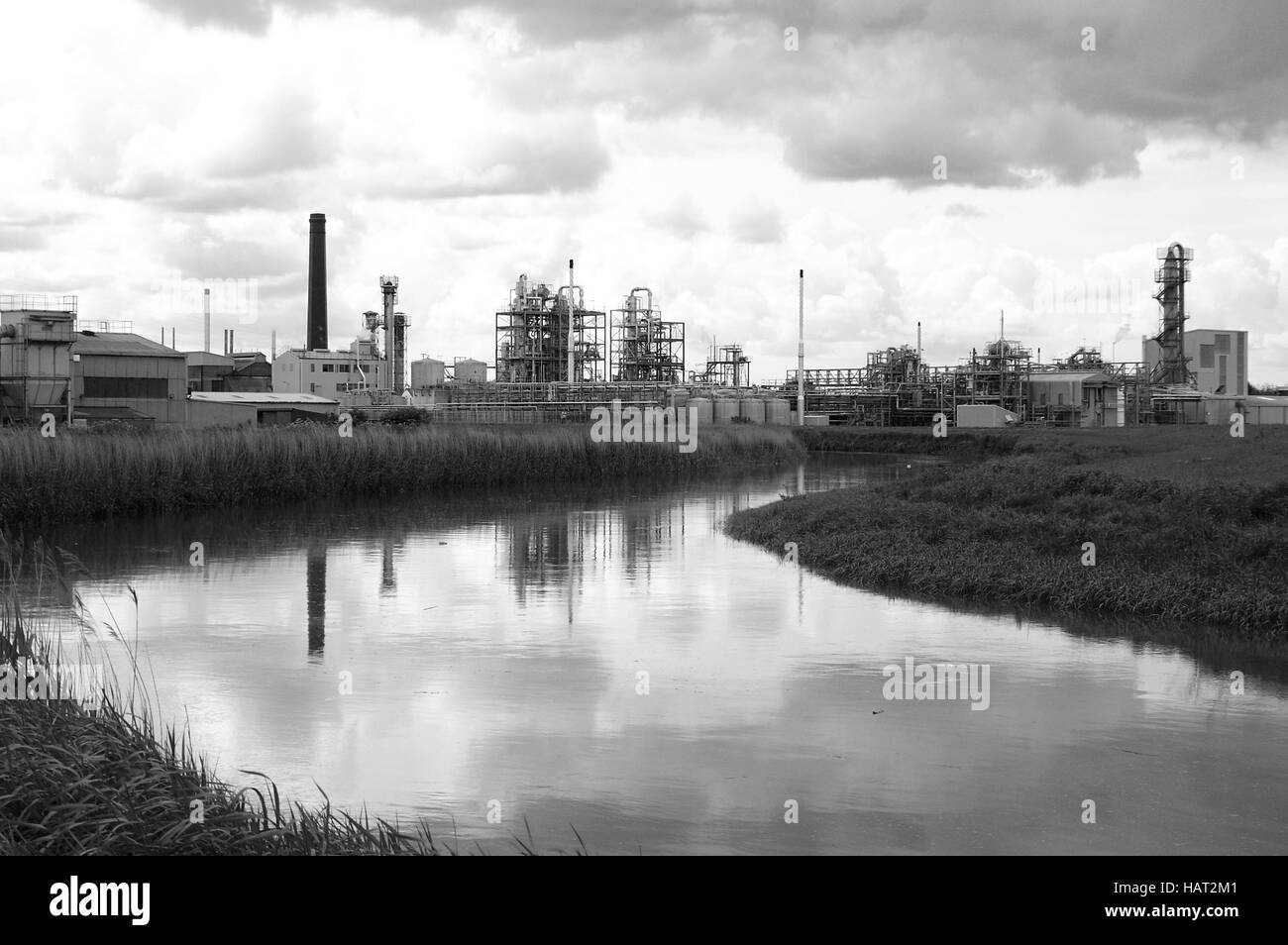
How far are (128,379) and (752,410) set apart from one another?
3826 centimetres

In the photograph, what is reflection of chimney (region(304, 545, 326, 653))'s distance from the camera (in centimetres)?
1711

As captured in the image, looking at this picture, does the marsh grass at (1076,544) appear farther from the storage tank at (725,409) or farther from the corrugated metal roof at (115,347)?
the storage tank at (725,409)

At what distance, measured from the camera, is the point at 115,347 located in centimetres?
6216

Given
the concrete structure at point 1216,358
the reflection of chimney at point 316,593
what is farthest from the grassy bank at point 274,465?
the concrete structure at point 1216,358

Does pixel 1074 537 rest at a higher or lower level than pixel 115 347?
lower

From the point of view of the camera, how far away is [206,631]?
17344mm

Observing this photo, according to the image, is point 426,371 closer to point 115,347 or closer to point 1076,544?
point 115,347

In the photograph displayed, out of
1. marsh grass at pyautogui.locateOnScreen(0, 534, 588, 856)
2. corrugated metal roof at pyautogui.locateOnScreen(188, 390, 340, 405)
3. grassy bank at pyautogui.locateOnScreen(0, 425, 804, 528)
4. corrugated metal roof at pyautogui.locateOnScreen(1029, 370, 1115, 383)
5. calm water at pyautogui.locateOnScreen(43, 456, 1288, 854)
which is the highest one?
corrugated metal roof at pyautogui.locateOnScreen(1029, 370, 1115, 383)

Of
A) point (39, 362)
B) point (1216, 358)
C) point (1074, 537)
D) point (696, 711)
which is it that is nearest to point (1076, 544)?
point (1074, 537)

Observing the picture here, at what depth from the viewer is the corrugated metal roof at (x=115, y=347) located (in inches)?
2400

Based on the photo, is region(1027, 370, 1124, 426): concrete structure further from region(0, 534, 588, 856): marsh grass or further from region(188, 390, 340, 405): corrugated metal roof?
region(0, 534, 588, 856): marsh grass

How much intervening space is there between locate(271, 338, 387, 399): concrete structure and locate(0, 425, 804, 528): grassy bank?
4547cm

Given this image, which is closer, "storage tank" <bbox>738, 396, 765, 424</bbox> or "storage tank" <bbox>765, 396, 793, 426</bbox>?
"storage tank" <bbox>738, 396, 765, 424</bbox>

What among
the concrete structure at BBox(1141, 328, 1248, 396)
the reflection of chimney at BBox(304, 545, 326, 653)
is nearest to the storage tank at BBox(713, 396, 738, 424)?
the concrete structure at BBox(1141, 328, 1248, 396)
